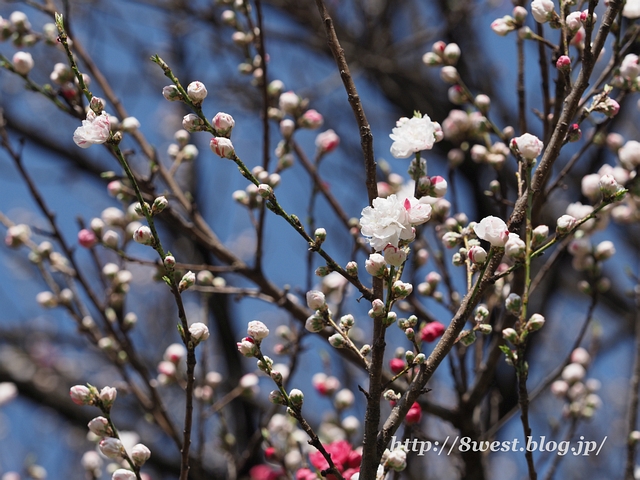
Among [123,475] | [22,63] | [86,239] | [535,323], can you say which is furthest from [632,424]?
[22,63]

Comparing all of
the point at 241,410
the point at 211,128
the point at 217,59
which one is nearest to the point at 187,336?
the point at 211,128

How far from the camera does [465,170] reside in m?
3.50

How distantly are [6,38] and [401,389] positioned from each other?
4.53 feet

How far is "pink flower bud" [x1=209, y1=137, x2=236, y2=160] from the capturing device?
1005 millimetres

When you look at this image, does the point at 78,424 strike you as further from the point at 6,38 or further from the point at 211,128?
the point at 211,128

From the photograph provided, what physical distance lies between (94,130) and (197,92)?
0.54 feet

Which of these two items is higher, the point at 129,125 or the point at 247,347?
the point at 129,125

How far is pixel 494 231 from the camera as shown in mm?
969

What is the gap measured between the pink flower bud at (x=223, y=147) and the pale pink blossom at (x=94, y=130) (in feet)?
0.51

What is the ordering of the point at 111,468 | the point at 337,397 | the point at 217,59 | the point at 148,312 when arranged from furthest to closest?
the point at 148,312
the point at 217,59
the point at 337,397
the point at 111,468

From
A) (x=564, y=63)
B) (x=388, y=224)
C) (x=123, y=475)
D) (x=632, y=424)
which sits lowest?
(x=123, y=475)

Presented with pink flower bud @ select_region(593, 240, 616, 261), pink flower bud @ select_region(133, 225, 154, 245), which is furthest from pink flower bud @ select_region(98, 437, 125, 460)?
pink flower bud @ select_region(593, 240, 616, 261)

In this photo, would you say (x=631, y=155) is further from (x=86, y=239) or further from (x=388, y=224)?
(x=86, y=239)

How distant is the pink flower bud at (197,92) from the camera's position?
1033 mm
